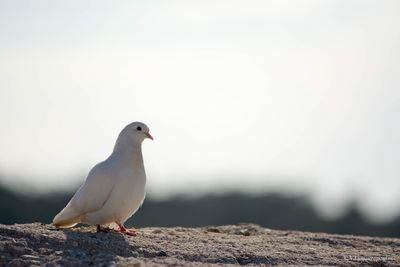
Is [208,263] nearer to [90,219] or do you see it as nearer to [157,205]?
[90,219]

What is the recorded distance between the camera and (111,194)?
12.9 metres

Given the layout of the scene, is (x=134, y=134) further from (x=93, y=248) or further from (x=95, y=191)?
(x=93, y=248)

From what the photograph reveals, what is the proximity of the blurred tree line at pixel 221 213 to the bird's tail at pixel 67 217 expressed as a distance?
21332mm

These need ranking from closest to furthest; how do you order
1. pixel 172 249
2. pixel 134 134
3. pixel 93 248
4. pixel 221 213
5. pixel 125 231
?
pixel 93 248 → pixel 172 249 → pixel 125 231 → pixel 134 134 → pixel 221 213

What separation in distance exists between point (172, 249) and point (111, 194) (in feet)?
4.03

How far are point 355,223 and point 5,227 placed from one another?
2404cm

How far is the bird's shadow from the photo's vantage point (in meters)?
11.0

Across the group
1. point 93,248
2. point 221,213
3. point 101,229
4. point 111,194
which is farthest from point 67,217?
point 221,213

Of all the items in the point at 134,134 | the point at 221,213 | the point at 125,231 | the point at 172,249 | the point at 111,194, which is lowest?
the point at 172,249

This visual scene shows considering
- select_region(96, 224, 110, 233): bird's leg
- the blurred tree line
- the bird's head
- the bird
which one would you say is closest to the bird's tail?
the bird

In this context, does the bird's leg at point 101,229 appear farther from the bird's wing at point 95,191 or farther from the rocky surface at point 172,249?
the bird's wing at point 95,191

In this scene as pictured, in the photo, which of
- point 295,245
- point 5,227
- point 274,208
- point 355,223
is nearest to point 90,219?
point 5,227

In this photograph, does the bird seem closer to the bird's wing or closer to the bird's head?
the bird's wing

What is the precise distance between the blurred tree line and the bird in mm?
21289
